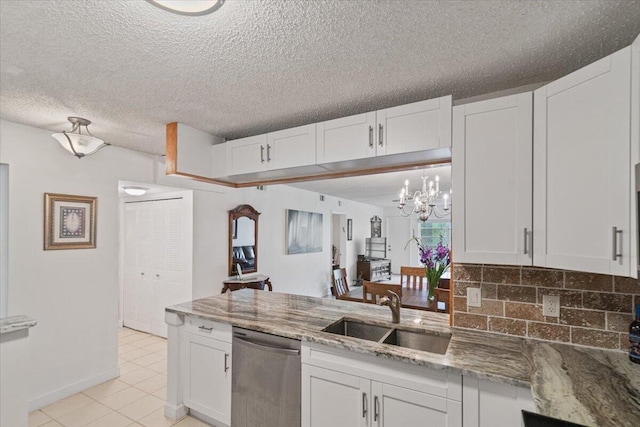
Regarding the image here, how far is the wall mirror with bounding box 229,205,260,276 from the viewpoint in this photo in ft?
15.0

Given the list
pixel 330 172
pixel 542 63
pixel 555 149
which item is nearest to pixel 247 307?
pixel 330 172

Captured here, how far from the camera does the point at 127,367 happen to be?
3.51 meters

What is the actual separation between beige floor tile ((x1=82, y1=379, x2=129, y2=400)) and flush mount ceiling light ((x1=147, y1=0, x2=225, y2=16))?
10.9 feet

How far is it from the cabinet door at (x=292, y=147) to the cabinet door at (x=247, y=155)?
0.06 meters

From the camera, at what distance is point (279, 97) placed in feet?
6.75

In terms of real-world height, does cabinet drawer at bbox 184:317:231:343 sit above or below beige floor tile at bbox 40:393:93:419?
above

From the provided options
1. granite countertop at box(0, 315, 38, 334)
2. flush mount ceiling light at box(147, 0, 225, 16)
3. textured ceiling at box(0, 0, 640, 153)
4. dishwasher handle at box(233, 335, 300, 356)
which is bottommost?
dishwasher handle at box(233, 335, 300, 356)

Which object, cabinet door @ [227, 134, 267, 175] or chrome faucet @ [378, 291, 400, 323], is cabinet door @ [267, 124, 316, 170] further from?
chrome faucet @ [378, 291, 400, 323]

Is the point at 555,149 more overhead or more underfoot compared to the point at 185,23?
more underfoot

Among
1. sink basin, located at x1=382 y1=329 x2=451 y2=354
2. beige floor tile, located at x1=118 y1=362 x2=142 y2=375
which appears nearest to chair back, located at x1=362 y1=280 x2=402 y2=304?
sink basin, located at x1=382 y1=329 x2=451 y2=354

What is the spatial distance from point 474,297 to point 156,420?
2.57 metres

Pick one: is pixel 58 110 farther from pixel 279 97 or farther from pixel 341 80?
pixel 341 80

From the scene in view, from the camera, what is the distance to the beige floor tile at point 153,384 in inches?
119

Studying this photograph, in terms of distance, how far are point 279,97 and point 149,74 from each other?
2.45 ft
